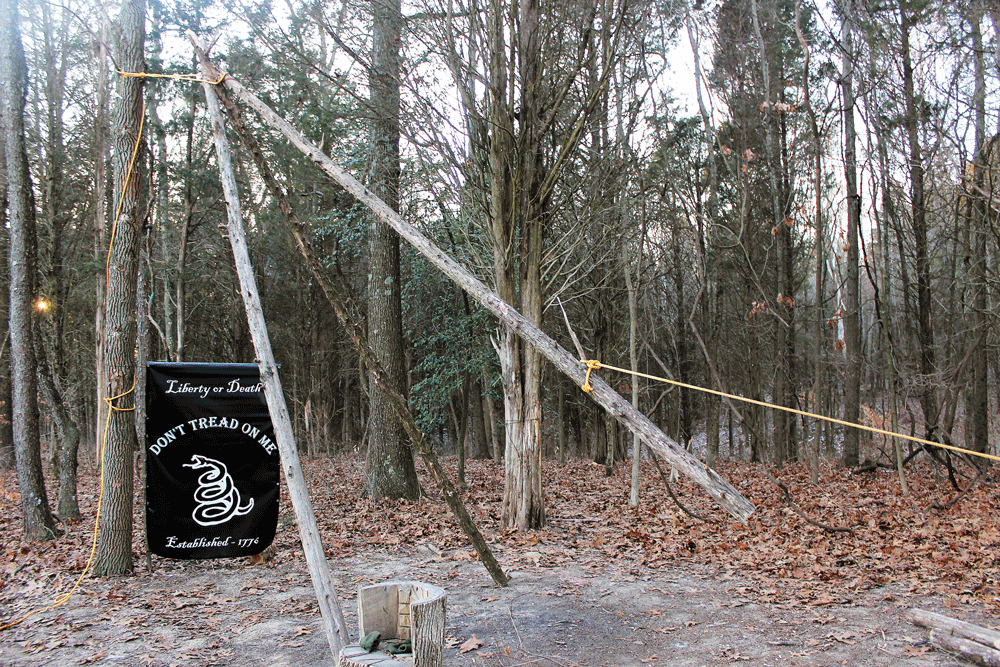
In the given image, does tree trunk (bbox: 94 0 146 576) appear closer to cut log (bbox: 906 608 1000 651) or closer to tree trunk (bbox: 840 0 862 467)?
cut log (bbox: 906 608 1000 651)

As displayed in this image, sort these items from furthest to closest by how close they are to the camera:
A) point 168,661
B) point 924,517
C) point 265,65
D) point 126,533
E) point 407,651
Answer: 1. point 265,65
2. point 924,517
3. point 126,533
4. point 168,661
5. point 407,651

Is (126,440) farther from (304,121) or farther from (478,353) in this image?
(304,121)

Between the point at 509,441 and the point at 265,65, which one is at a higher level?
the point at 265,65

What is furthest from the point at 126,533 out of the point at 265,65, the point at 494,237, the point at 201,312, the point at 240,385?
the point at 201,312

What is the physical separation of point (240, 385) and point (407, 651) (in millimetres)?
4818

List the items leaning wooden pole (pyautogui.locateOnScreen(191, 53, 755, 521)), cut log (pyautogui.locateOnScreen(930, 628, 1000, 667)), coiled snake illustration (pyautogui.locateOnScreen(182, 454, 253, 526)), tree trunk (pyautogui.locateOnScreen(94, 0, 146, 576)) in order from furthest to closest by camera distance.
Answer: coiled snake illustration (pyautogui.locateOnScreen(182, 454, 253, 526)) → tree trunk (pyautogui.locateOnScreen(94, 0, 146, 576)) → cut log (pyautogui.locateOnScreen(930, 628, 1000, 667)) → leaning wooden pole (pyautogui.locateOnScreen(191, 53, 755, 521))

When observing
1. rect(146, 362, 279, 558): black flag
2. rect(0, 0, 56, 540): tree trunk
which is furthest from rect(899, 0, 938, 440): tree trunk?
rect(0, 0, 56, 540): tree trunk

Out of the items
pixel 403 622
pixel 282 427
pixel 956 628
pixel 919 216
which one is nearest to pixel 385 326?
pixel 282 427

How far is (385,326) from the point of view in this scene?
1146 centimetres

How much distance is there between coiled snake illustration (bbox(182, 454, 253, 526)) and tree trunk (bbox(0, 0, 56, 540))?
2704 mm

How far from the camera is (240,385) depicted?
7422mm

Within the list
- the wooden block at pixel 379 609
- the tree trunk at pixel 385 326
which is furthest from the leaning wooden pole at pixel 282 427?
the tree trunk at pixel 385 326

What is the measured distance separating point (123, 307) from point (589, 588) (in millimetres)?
5735

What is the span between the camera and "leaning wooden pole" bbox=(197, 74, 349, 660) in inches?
164
